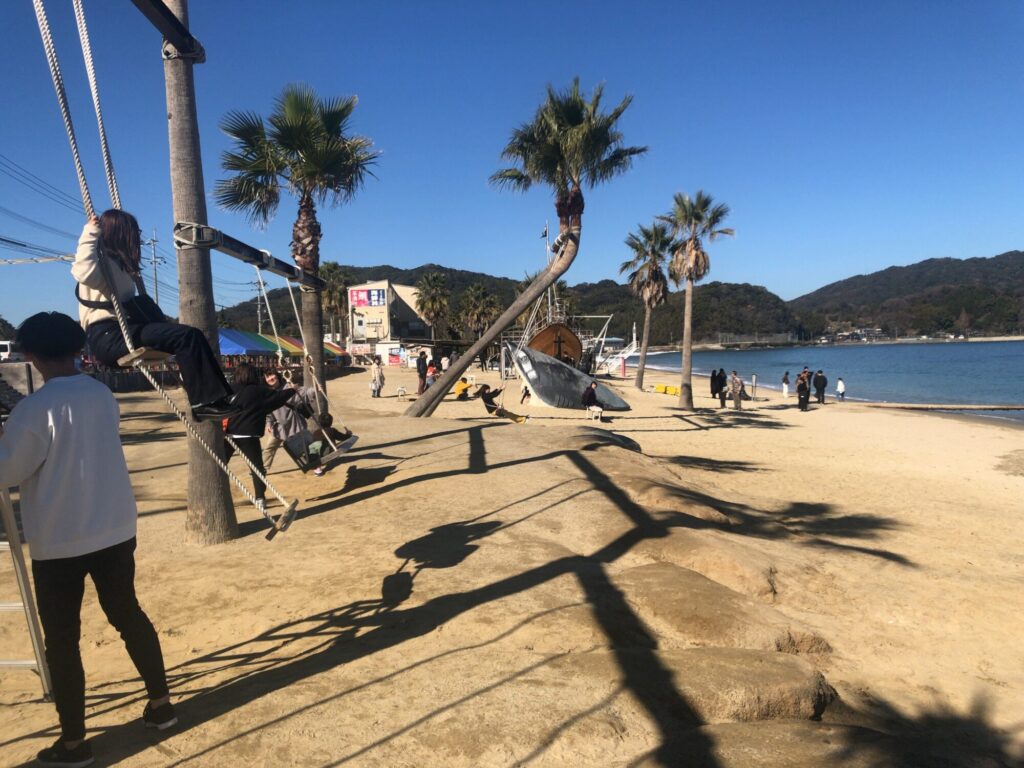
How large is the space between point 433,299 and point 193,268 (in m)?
70.6

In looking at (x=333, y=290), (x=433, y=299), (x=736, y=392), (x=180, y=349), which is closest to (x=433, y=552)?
(x=180, y=349)

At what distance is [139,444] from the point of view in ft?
43.7

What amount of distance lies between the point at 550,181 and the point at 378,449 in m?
10.1

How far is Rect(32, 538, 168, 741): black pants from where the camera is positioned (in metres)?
2.63

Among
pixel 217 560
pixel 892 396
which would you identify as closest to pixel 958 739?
pixel 217 560

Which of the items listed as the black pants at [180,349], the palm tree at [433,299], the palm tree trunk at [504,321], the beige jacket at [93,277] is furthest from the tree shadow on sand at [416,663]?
the palm tree at [433,299]

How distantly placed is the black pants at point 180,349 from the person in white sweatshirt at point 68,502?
1223 millimetres

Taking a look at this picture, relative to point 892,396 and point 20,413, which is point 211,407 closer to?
point 20,413

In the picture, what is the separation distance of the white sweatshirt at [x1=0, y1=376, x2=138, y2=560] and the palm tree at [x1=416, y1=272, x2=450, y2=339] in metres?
73.9

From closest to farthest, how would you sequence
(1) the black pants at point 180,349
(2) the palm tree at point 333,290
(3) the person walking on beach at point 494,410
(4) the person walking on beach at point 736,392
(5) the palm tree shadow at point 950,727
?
(5) the palm tree shadow at point 950,727 → (1) the black pants at point 180,349 → (3) the person walking on beach at point 494,410 → (4) the person walking on beach at point 736,392 → (2) the palm tree at point 333,290

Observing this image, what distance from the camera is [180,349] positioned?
13.7 ft

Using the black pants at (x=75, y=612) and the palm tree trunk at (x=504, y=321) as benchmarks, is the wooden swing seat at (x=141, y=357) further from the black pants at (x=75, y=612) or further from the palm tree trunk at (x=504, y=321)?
the palm tree trunk at (x=504, y=321)

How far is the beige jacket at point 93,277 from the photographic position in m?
3.70

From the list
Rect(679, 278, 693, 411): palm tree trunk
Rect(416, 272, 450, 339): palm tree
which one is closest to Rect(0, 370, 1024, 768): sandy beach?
Rect(679, 278, 693, 411): palm tree trunk
